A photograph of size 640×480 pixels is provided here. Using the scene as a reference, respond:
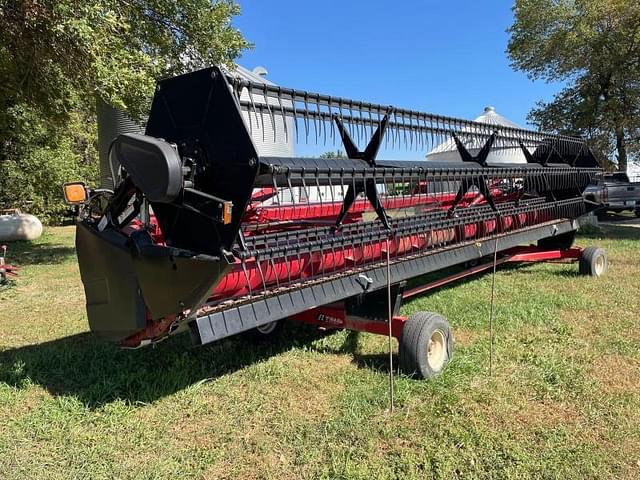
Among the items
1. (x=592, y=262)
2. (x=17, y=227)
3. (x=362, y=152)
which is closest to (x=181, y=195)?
(x=362, y=152)

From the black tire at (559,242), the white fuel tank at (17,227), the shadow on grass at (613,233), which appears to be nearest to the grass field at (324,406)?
A: the black tire at (559,242)

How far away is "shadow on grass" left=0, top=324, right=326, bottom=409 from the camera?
3.48 m

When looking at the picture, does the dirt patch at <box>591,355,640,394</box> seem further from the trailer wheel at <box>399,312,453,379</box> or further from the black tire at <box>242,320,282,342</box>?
the black tire at <box>242,320,282,342</box>

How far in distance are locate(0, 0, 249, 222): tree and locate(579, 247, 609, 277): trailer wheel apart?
712 centimetres

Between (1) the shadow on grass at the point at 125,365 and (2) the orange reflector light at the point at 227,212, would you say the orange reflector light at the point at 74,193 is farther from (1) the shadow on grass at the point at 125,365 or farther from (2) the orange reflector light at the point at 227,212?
(1) the shadow on grass at the point at 125,365

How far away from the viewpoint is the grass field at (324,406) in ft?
8.59

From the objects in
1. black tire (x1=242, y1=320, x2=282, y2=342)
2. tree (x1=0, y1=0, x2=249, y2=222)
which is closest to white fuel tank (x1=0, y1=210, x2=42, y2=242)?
tree (x1=0, y1=0, x2=249, y2=222)

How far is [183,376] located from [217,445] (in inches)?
38.3

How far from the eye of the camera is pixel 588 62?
57.7 feet

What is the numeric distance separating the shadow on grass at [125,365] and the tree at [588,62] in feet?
53.0

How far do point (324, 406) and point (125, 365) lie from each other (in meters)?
1.66

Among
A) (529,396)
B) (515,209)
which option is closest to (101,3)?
(515,209)

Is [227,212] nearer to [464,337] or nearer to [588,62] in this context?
[464,337]

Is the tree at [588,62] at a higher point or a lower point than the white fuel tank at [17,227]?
higher
